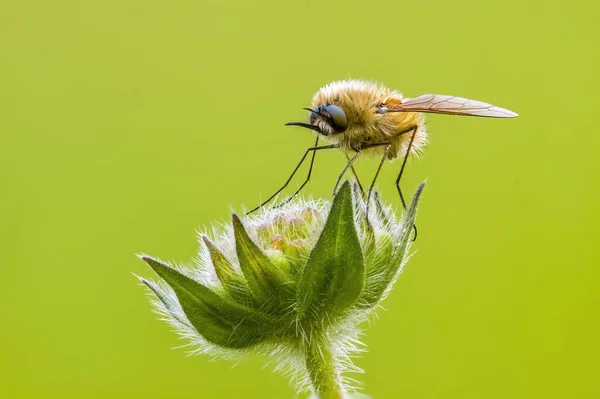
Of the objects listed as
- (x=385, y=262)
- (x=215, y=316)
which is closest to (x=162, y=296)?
(x=215, y=316)

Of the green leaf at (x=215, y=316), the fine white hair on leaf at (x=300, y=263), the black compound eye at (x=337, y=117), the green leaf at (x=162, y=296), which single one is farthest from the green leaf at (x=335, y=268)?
the black compound eye at (x=337, y=117)

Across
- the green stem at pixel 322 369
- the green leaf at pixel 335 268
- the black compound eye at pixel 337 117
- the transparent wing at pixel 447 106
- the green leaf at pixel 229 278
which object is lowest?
the green stem at pixel 322 369

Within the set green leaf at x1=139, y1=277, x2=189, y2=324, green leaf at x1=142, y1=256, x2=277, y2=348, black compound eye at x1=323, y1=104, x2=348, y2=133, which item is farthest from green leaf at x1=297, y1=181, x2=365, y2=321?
black compound eye at x1=323, y1=104, x2=348, y2=133

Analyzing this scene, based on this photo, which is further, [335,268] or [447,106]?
[447,106]

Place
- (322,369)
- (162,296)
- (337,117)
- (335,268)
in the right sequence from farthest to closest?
(337,117) < (322,369) < (162,296) < (335,268)

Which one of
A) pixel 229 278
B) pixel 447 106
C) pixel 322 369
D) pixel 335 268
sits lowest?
pixel 322 369

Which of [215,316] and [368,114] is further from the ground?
[368,114]

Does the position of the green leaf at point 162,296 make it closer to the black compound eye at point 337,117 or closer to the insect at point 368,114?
the insect at point 368,114

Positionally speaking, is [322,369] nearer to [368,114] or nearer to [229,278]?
[229,278]
